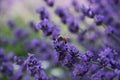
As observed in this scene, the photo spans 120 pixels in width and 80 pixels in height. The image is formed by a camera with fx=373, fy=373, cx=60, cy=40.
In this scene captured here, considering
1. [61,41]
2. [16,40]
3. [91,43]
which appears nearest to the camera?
[61,41]

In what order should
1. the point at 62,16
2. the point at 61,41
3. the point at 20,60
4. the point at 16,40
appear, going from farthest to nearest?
the point at 16,40 → the point at 62,16 → the point at 20,60 → the point at 61,41

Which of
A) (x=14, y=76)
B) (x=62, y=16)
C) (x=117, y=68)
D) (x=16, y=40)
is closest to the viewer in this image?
(x=117, y=68)

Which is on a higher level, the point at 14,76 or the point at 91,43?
the point at 91,43

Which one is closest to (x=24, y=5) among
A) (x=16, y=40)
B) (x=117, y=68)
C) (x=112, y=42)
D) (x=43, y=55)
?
(x=16, y=40)

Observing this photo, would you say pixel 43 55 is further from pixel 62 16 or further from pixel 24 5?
pixel 24 5

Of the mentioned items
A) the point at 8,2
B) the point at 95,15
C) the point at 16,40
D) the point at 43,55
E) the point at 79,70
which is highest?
the point at 8,2

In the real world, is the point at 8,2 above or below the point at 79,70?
above

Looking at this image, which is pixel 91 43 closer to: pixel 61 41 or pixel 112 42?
pixel 112 42

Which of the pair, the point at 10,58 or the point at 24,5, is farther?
the point at 24,5

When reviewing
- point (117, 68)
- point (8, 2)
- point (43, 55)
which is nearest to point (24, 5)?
point (8, 2)
